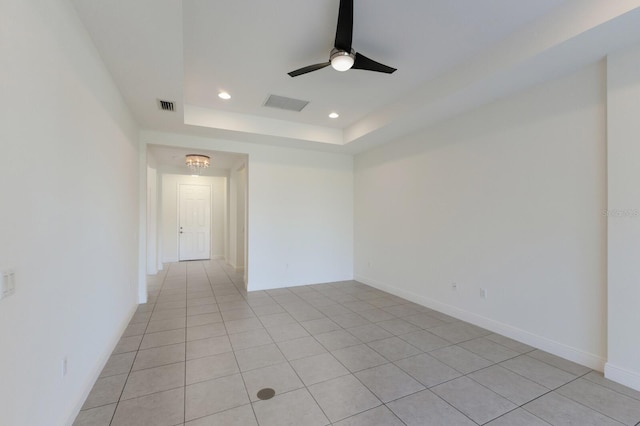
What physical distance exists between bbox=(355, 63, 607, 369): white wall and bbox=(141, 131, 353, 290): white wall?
5.08 ft


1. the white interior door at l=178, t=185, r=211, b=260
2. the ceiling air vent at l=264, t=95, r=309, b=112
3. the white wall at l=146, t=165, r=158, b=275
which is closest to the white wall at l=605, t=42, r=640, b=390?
the ceiling air vent at l=264, t=95, r=309, b=112

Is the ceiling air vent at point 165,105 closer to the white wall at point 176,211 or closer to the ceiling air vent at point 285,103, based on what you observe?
the ceiling air vent at point 285,103

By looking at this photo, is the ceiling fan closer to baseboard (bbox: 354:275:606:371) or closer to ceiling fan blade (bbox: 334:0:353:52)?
ceiling fan blade (bbox: 334:0:353:52)

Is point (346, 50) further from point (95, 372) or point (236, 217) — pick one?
point (236, 217)

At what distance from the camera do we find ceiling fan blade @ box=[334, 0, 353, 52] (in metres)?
2.01

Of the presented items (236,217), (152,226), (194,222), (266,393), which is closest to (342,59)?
(266,393)

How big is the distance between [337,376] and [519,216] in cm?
253

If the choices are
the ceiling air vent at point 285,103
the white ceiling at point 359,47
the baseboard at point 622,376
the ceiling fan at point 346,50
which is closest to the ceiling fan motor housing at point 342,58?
the ceiling fan at point 346,50

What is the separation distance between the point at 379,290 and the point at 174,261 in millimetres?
6144

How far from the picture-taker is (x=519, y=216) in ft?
10.2

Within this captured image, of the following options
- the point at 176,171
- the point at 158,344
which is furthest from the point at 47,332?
the point at 176,171

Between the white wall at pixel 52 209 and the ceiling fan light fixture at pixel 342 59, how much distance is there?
1.84 meters

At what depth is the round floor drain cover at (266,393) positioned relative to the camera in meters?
2.17

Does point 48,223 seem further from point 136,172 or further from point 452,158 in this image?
point 452,158
